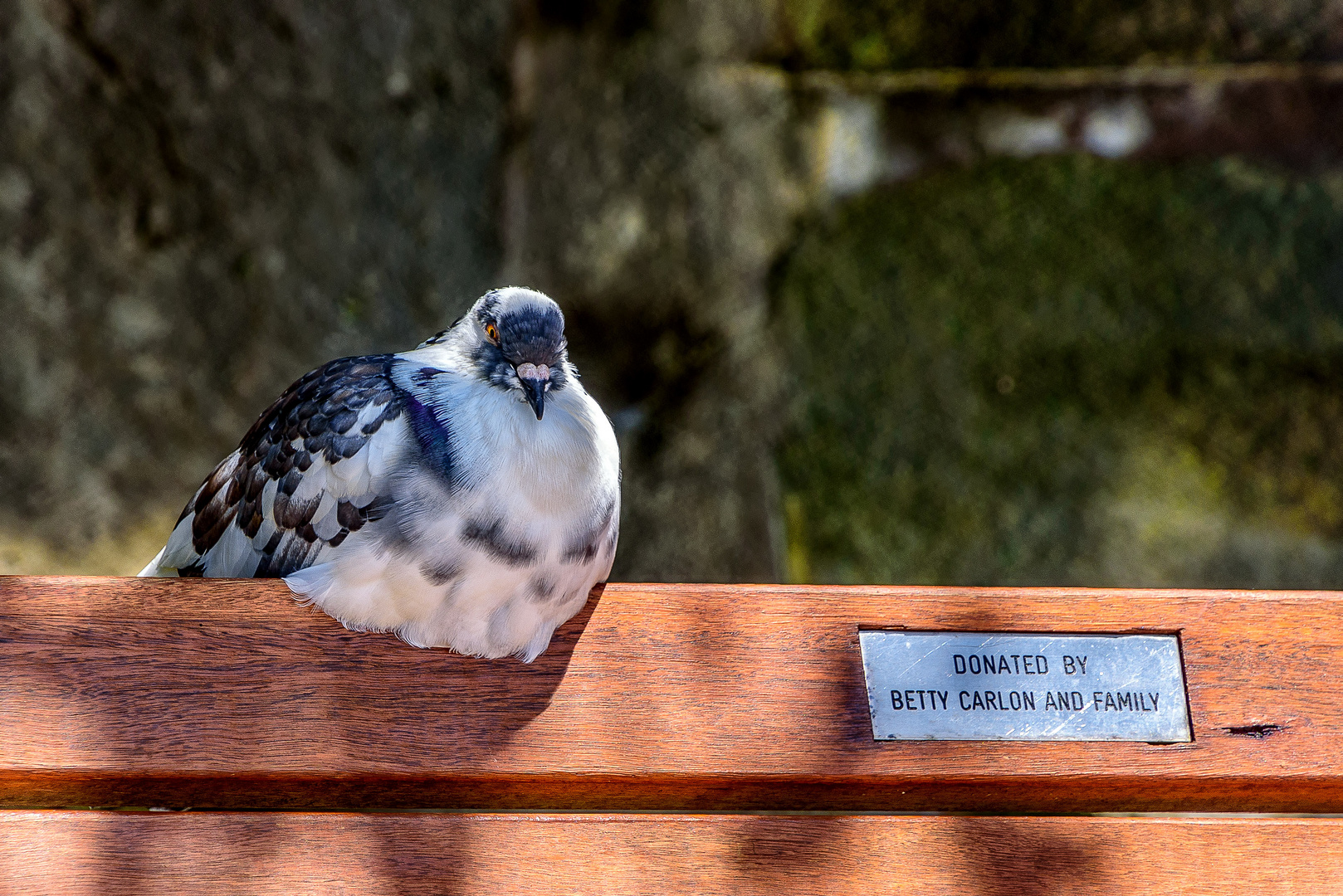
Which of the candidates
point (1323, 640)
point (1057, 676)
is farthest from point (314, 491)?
point (1323, 640)

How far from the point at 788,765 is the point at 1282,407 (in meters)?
2.00

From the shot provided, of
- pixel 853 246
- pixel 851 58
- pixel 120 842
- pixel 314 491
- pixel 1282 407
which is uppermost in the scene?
pixel 851 58

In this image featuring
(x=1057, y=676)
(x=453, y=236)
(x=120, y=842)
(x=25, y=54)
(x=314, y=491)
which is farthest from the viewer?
(x=453, y=236)

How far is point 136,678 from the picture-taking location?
4.53 feet

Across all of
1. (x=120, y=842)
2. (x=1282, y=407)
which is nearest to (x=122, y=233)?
(x=120, y=842)

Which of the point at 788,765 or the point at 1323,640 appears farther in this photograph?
the point at 1323,640

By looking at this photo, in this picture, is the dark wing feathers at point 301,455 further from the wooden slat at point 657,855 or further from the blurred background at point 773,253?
the blurred background at point 773,253

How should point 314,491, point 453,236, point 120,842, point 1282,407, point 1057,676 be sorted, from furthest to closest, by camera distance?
1. point 453,236
2. point 1282,407
3. point 1057,676
4. point 314,491
5. point 120,842

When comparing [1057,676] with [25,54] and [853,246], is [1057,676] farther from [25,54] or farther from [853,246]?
[25,54]

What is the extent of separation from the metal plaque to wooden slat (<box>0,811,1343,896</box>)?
0.41 ft

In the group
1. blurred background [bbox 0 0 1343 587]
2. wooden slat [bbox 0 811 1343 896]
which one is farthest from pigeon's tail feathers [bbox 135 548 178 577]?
blurred background [bbox 0 0 1343 587]

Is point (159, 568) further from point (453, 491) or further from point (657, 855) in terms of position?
point (657, 855)

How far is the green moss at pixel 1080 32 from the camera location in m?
2.78

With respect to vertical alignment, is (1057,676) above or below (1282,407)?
below
